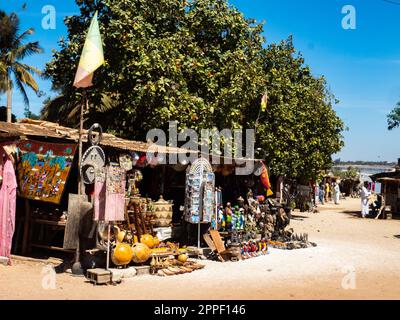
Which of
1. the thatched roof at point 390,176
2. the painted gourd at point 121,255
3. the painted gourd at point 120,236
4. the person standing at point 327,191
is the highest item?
the thatched roof at point 390,176

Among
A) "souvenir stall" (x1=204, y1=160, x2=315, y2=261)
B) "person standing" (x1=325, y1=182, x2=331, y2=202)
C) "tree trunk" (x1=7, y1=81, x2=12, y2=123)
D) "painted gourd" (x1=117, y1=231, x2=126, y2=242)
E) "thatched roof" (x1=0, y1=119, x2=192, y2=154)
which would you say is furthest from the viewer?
"person standing" (x1=325, y1=182, x2=331, y2=202)

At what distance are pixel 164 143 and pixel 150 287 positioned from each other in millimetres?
8373

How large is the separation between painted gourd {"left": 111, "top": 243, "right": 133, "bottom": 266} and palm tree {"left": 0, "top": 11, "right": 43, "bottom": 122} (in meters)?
21.3

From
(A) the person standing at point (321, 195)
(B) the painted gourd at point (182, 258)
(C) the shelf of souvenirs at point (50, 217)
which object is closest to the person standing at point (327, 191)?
(A) the person standing at point (321, 195)

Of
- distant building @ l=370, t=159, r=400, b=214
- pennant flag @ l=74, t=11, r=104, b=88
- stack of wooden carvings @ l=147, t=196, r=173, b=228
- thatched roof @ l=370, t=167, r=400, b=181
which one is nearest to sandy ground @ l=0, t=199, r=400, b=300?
stack of wooden carvings @ l=147, t=196, r=173, b=228

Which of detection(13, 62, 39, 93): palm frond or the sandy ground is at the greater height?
detection(13, 62, 39, 93): palm frond

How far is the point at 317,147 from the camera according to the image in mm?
21922

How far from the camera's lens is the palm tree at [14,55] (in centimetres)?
2783

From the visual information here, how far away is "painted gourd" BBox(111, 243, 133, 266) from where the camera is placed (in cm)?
848

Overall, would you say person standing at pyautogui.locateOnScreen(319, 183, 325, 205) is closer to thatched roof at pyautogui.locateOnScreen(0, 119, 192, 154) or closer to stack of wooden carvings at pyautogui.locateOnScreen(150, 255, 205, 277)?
thatched roof at pyautogui.locateOnScreen(0, 119, 192, 154)

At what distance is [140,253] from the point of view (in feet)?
29.1

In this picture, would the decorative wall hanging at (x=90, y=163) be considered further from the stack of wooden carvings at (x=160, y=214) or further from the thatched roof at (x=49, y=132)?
the stack of wooden carvings at (x=160, y=214)

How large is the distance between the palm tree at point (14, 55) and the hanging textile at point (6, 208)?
19.4m
